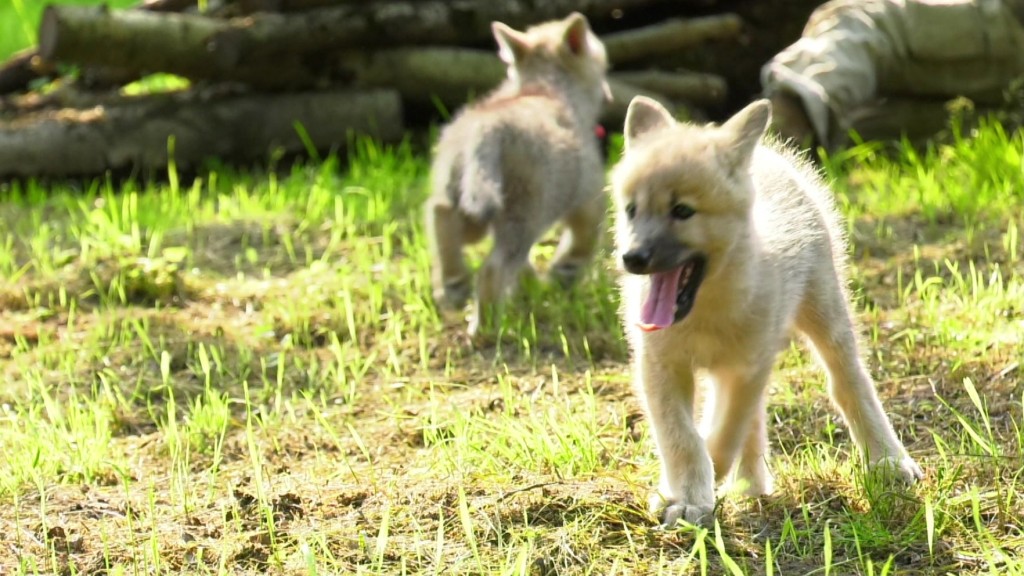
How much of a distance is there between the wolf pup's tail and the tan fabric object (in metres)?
2.14

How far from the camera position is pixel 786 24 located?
892 centimetres

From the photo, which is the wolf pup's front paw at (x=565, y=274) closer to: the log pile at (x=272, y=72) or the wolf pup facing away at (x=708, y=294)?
the log pile at (x=272, y=72)

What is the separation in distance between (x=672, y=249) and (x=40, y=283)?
3627mm

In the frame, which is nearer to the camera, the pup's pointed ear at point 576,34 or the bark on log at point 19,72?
the pup's pointed ear at point 576,34

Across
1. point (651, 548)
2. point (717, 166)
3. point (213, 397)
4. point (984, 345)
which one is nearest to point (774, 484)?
point (651, 548)

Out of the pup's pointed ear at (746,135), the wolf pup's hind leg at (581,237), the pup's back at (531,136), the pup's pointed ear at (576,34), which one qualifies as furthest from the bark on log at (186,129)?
the pup's pointed ear at (746,135)

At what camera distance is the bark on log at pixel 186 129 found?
7812 mm

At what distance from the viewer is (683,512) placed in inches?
132

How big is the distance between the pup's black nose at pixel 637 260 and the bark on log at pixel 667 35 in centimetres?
543

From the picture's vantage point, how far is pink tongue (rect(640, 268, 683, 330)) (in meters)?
3.39

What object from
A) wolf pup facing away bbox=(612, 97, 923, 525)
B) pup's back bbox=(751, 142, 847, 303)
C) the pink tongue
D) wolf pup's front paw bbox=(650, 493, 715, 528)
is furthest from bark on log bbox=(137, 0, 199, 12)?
wolf pup's front paw bbox=(650, 493, 715, 528)

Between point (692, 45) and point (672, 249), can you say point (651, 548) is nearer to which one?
point (672, 249)

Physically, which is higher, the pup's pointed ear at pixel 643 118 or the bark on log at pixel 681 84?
the pup's pointed ear at pixel 643 118

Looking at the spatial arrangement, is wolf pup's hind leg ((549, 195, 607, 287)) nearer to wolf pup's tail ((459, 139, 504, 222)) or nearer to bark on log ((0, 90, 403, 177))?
wolf pup's tail ((459, 139, 504, 222))
